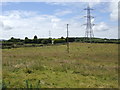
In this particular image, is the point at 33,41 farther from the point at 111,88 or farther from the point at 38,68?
the point at 111,88

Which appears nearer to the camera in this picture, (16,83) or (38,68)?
(16,83)

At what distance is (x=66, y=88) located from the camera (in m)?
8.34

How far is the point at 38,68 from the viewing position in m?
13.6

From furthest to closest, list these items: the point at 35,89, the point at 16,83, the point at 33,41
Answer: the point at 33,41 < the point at 16,83 < the point at 35,89

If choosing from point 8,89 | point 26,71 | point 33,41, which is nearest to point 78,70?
point 26,71

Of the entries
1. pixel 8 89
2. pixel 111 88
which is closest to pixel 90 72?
pixel 111 88

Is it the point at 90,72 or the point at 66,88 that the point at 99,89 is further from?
the point at 90,72

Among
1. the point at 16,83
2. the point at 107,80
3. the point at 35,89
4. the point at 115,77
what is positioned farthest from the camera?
the point at 115,77

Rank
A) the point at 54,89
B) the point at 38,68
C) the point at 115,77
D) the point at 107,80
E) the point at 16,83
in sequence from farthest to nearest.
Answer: the point at 38,68 → the point at 115,77 → the point at 107,80 → the point at 16,83 → the point at 54,89

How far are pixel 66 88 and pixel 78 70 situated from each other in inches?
203

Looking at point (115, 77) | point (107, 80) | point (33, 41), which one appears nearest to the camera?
point (107, 80)

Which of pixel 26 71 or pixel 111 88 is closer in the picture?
pixel 111 88

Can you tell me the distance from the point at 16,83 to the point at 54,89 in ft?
7.14

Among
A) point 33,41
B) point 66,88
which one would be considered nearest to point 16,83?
point 66,88
